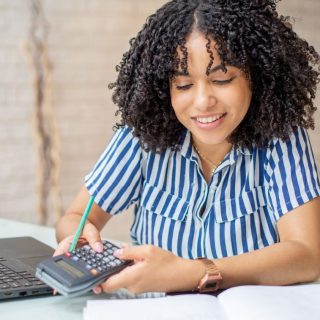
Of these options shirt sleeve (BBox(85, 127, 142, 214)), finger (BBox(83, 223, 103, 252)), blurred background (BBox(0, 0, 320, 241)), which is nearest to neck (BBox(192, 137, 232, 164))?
shirt sleeve (BBox(85, 127, 142, 214))

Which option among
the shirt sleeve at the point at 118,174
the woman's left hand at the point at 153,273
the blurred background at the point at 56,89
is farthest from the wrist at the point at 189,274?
the blurred background at the point at 56,89

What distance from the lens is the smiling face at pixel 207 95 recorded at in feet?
3.65

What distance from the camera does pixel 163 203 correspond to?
4.31ft

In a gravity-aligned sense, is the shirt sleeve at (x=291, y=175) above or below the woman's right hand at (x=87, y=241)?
above

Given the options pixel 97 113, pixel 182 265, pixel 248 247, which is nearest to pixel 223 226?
pixel 248 247

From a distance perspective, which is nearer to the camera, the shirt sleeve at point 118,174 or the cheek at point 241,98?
the cheek at point 241,98

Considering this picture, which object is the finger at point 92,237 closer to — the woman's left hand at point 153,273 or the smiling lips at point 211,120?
the woman's left hand at point 153,273

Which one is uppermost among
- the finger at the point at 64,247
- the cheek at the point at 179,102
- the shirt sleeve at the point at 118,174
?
the cheek at the point at 179,102

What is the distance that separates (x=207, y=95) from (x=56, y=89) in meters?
1.35

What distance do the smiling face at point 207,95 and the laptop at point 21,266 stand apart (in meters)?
0.36

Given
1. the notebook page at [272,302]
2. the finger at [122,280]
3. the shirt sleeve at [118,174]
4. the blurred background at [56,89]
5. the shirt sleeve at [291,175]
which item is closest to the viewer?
the notebook page at [272,302]

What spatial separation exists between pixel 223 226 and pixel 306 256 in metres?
0.20

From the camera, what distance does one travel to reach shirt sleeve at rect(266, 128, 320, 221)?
1.20 meters

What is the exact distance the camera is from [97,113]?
245 cm
